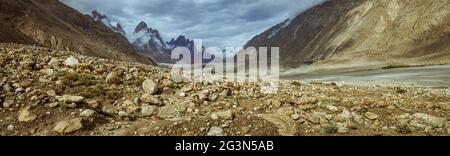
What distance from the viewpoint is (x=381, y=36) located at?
102 metres

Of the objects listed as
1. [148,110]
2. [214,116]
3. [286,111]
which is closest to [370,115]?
[286,111]

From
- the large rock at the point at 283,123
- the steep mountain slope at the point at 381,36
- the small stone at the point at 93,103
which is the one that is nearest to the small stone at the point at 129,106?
the small stone at the point at 93,103

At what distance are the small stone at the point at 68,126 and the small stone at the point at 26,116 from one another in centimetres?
66

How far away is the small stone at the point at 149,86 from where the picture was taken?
36.9ft

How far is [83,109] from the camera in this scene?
9.31 meters

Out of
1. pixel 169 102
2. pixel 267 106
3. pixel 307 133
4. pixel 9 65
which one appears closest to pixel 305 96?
pixel 267 106

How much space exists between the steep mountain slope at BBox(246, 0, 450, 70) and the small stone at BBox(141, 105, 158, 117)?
69.2 m

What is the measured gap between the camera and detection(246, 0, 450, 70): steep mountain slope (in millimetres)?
83125

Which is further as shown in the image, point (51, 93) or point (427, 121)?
point (51, 93)

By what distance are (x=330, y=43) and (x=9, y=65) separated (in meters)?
123

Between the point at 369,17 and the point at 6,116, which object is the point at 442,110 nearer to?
the point at 6,116

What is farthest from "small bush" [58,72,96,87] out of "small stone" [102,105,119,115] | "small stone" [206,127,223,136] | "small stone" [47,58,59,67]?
"small stone" [206,127,223,136]

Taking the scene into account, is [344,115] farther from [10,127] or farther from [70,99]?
[10,127]

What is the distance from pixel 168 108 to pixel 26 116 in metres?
3.21
